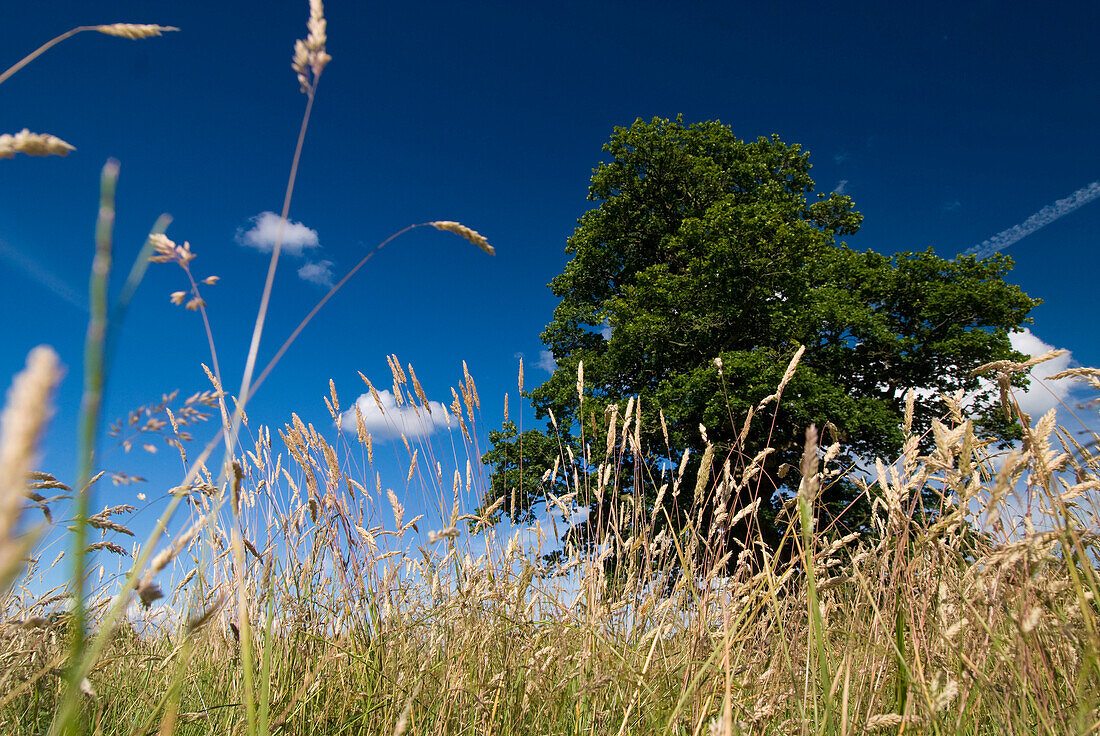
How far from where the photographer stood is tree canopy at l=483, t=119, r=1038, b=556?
465 inches

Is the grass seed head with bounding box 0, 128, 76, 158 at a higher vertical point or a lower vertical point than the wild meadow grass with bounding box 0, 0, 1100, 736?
higher

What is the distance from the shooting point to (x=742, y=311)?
1292cm

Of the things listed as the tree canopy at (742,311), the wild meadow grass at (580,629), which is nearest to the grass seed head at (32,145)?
the wild meadow grass at (580,629)

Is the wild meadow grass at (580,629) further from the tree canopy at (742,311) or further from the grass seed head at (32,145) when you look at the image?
the tree canopy at (742,311)

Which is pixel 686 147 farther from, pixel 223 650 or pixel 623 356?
pixel 223 650

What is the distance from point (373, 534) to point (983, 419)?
11812mm

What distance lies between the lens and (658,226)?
586 inches

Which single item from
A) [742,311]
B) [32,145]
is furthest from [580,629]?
[742,311]

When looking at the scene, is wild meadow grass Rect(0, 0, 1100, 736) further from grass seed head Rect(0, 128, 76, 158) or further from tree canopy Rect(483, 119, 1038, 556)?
tree canopy Rect(483, 119, 1038, 556)

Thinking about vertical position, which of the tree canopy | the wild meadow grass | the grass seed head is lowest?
the wild meadow grass

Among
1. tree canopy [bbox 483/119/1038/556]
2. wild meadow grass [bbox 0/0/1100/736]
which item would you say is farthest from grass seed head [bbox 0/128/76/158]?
tree canopy [bbox 483/119/1038/556]

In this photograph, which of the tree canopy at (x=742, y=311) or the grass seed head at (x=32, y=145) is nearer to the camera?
the grass seed head at (x=32, y=145)

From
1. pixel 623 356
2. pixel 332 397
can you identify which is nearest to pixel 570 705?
pixel 332 397

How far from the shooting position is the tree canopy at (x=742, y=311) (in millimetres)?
11812
